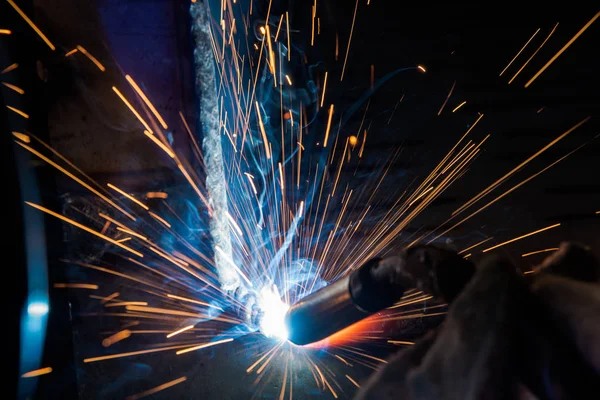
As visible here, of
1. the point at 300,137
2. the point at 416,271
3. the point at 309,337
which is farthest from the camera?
the point at 300,137

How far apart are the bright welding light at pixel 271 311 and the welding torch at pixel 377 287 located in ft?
2.32

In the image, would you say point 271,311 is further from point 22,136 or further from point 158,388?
point 22,136

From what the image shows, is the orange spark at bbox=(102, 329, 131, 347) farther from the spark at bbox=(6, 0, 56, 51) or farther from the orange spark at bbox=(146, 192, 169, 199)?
the spark at bbox=(6, 0, 56, 51)

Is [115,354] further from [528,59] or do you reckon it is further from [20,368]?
[528,59]

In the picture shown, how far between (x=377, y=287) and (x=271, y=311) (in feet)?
3.88

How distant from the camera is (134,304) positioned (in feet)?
6.63

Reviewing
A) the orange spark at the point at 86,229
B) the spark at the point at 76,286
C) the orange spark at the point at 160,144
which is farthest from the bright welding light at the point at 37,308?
the orange spark at the point at 160,144

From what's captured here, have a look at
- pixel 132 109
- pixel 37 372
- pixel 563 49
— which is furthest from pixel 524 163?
pixel 37 372

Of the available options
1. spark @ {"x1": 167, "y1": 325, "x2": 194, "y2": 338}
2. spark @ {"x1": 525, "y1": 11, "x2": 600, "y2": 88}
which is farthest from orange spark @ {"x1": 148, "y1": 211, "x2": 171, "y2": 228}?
spark @ {"x1": 525, "y1": 11, "x2": 600, "y2": 88}

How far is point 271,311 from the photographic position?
6.30 ft

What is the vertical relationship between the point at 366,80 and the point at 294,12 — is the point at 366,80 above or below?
below

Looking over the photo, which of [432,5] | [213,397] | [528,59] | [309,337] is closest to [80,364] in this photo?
[213,397]

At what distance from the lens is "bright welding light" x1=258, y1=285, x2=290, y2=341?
1.84m

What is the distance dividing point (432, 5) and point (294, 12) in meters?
0.66
